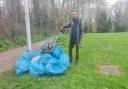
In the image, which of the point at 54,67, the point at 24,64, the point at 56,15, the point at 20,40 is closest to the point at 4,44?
the point at 20,40

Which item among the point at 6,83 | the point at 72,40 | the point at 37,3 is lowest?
the point at 6,83

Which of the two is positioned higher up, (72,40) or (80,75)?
(72,40)

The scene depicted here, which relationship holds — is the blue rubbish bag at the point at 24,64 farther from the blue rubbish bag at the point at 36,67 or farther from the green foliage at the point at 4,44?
the green foliage at the point at 4,44

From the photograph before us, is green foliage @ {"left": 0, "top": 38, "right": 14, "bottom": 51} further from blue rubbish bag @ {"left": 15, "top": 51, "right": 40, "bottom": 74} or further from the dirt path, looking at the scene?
blue rubbish bag @ {"left": 15, "top": 51, "right": 40, "bottom": 74}

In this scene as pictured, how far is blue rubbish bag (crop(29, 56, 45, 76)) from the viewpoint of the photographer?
6.46 m

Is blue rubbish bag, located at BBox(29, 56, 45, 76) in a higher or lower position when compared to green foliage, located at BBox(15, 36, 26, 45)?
higher

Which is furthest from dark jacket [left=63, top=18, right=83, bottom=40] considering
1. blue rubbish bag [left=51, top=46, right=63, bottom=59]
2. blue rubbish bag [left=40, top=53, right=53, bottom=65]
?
blue rubbish bag [left=40, top=53, right=53, bottom=65]

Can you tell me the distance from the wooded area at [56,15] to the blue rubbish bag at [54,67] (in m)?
9.68

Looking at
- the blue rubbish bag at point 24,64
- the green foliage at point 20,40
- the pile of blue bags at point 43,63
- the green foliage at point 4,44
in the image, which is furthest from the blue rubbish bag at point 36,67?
the green foliage at point 20,40

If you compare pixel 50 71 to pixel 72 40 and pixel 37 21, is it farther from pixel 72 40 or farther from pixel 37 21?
pixel 37 21

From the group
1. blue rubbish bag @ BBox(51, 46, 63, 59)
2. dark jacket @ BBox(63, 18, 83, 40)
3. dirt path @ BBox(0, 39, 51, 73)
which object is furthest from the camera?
dirt path @ BBox(0, 39, 51, 73)

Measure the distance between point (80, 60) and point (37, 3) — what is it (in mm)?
16890

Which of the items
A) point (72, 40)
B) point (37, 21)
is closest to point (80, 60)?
point (72, 40)

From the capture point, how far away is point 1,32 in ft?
50.9
